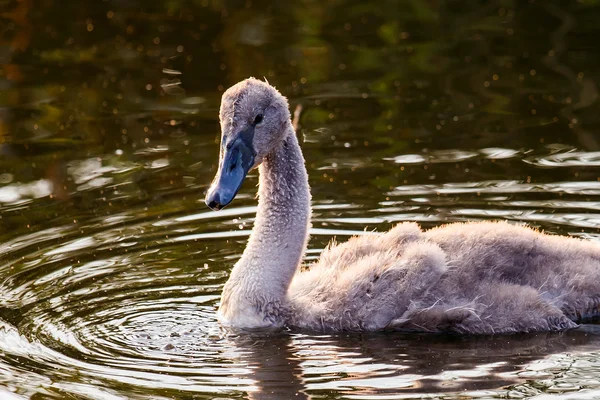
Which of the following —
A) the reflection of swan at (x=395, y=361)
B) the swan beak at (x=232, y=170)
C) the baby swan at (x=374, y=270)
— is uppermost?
the swan beak at (x=232, y=170)

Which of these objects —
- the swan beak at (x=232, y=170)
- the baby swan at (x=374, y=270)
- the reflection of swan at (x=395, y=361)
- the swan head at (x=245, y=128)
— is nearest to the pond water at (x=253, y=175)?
the reflection of swan at (x=395, y=361)

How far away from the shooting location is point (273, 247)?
9.12 metres

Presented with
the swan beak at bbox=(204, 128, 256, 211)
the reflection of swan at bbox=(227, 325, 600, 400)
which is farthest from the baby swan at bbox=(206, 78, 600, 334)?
the reflection of swan at bbox=(227, 325, 600, 400)

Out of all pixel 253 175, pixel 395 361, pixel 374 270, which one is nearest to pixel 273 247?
pixel 374 270

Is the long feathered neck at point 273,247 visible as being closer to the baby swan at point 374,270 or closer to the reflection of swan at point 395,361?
the baby swan at point 374,270

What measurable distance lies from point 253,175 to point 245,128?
3.82 m

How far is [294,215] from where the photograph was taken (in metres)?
9.19

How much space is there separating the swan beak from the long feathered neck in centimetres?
37

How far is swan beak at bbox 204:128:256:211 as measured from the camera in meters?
8.60

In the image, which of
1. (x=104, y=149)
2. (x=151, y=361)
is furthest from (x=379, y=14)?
(x=151, y=361)

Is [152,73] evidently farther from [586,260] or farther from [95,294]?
[586,260]

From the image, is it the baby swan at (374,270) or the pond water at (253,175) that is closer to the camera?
the pond water at (253,175)

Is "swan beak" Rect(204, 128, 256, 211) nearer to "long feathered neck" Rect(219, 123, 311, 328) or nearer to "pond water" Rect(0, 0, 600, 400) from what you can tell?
"long feathered neck" Rect(219, 123, 311, 328)

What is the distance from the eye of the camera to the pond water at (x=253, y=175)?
803 centimetres
